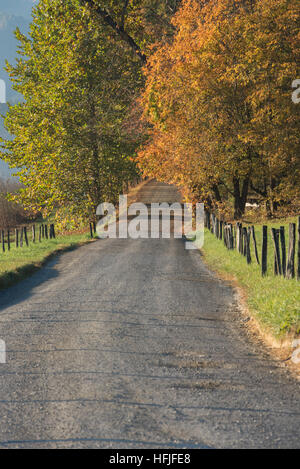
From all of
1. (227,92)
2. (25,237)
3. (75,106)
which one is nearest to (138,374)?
(227,92)

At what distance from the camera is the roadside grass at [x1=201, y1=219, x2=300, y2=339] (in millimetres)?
8555

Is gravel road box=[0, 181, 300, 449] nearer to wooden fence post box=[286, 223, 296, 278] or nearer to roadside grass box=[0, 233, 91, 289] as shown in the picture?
wooden fence post box=[286, 223, 296, 278]

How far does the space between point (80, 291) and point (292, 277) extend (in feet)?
17.9

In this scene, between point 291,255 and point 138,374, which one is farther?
point 291,255

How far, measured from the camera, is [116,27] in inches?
1426

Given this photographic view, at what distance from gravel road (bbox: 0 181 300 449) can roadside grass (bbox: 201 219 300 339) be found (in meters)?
0.48

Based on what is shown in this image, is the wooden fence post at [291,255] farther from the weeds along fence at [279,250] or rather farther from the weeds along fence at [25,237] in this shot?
the weeds along fence at [25,237]

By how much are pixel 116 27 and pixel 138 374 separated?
33831 mm

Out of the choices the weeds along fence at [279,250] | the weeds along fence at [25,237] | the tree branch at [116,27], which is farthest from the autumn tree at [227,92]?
the weeds along fence at [25,237]

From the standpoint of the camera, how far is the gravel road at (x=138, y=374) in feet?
16.8

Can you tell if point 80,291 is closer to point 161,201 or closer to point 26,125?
point 26,125

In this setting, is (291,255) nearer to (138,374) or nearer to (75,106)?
(138,374)

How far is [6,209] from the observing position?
2124 inches

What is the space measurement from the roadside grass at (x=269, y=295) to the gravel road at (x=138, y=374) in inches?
19.0
